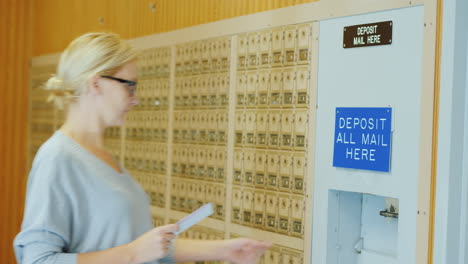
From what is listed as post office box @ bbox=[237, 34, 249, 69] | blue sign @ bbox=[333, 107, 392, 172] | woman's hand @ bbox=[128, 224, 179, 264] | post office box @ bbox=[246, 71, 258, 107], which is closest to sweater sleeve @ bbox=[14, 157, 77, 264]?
woman's hand @ bbox=[128, 224, 179, 264]

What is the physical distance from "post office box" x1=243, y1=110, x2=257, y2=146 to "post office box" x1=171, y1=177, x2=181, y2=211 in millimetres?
882

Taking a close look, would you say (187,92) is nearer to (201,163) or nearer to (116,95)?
(201,163)

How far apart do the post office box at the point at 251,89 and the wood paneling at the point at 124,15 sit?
442mm

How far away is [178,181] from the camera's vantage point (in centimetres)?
421

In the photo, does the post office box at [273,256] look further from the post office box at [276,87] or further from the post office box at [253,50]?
the post office box at [253,50]

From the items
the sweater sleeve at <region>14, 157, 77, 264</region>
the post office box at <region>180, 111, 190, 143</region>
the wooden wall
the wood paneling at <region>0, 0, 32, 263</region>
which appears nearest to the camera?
the sweater sleeve at <region>14, 157, 77, 264</region>

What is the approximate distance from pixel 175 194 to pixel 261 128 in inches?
43.5

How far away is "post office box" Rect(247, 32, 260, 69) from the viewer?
11.7ft

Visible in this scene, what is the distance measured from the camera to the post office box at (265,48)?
11.4 ft

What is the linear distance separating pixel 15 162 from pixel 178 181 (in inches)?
115

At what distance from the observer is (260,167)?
11.6ft

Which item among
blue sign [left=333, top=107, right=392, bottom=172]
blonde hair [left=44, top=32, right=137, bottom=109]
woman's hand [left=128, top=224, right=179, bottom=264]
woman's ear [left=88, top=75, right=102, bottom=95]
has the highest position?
blonde hair [left=44, top=32, right=137, bottom=109]

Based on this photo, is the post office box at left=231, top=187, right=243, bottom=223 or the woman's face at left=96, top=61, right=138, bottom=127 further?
the post office box at left=231, top=187, right=243, bottom=223

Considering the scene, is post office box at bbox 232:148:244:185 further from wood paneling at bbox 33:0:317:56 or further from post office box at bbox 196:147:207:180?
wood paneling at bbox 33:0:317:56
